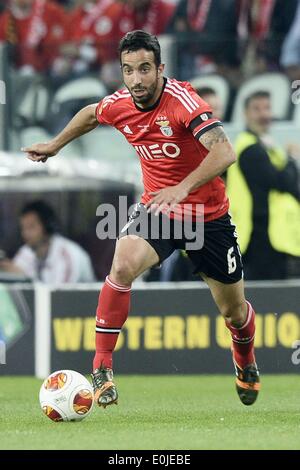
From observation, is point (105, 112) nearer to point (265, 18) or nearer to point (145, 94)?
point (145, 94)

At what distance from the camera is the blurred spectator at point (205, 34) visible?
12.6 metres

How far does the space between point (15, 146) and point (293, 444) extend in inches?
269

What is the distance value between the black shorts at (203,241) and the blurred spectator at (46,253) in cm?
502

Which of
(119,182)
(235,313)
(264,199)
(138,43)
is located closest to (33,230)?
(119,182)

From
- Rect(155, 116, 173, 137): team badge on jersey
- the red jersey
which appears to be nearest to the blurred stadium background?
the red jersey

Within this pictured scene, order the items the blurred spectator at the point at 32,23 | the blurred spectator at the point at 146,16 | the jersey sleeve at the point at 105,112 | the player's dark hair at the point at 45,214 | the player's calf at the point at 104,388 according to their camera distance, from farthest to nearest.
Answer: the blurred spectator at the point at 32,23, the blurred spectator at the point at 146,16, the player's dark hair at the point at 45,214, the jersey sleeve at the point at 105,112, the player's calf at the point at 104,388

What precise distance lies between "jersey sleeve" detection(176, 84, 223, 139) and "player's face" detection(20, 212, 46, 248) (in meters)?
5.81

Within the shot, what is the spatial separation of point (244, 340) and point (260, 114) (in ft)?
14.2

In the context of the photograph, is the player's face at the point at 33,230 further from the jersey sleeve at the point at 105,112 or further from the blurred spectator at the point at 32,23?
the jersey sleeve at the point at 105,112

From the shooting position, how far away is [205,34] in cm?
1291

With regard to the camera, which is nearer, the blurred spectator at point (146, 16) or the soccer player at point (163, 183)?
the soccer player at point (163, 183)

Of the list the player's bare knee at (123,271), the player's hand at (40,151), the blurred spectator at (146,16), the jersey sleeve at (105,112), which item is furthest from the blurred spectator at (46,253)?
the player's bare knee at (123,271)

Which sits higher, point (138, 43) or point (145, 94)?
point (138, 43)

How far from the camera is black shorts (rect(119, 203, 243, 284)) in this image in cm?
809
